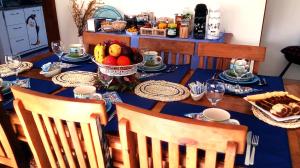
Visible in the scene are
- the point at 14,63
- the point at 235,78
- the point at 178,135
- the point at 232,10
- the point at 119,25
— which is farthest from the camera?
the point at 119,25

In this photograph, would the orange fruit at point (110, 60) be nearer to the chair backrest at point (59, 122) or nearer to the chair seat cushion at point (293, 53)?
the chair backrest at point (59, 122)

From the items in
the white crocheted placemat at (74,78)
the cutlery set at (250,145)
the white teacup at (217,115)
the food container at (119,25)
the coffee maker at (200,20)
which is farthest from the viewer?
the food container at (119,25)

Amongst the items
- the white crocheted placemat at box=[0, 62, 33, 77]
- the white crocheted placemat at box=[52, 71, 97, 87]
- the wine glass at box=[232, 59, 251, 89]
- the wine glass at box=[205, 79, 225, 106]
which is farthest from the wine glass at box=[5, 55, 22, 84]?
the wine glass at box=[232, 59, 251, 89]

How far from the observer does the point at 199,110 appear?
41.5 inches

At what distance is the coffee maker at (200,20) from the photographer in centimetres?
231

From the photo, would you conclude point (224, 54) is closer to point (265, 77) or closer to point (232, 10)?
point (265, 77)

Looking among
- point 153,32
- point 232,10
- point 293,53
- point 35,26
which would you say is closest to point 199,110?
point 153,32

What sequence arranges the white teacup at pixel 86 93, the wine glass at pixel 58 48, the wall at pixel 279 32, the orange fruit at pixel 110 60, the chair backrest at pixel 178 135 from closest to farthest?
1. the chair backrest at pixel 178 135
2. the white teacup at pixel 86 93
3. the orange fruit at pixel 110 60
4. the wine glass at pixel 58 48
5. the wall at pixel 279 32

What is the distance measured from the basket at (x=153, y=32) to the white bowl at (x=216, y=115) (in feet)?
5.17

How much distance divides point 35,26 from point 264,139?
12.8ft

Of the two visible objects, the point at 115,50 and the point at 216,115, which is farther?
the point at 115,50

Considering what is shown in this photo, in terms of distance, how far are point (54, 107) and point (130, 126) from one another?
0.82 ft

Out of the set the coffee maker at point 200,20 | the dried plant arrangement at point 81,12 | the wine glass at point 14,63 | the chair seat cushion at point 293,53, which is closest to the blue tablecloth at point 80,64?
the wine glass at point 14,63

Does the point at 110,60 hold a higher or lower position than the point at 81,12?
lower
